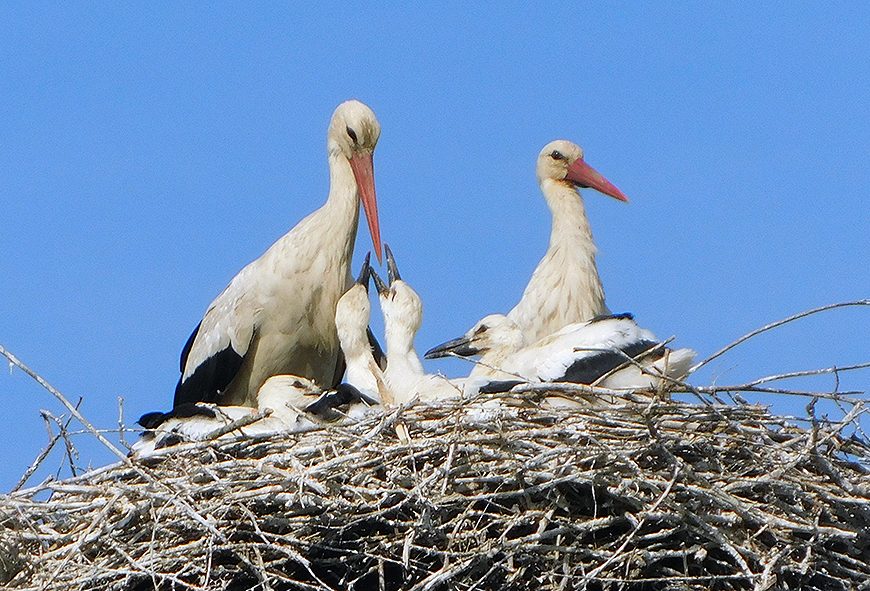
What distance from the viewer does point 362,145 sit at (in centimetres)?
770

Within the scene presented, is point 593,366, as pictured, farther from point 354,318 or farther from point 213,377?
point 213,377

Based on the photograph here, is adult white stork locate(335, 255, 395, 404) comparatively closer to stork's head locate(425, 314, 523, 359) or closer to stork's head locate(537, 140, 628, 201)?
stork's head locate(425, 314, 523, 359)

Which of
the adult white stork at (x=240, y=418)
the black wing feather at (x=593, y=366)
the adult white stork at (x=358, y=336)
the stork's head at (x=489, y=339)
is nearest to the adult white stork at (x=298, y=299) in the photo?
the adult white stork at (x=358, y=336)

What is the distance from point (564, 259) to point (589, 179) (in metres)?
0.64

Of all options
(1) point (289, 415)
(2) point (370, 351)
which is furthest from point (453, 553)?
(2) point (370, 351)

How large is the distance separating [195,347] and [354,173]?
0.95 meters

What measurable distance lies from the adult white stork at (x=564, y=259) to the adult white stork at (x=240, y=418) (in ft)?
4.34

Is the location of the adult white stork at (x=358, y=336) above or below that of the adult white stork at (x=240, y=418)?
above

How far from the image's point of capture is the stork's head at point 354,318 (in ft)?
23.4

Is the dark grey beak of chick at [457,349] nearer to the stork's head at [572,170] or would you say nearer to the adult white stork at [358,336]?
the adult white stork at [358,336]

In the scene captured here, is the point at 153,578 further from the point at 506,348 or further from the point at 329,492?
the point at 506,348

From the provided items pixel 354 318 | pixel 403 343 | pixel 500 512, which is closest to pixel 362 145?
pixel 354 318

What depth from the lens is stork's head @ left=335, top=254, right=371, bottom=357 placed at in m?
7.12

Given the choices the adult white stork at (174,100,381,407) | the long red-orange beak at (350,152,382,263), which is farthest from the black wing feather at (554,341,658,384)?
the long red-orange beak at (350,152,382,263)
